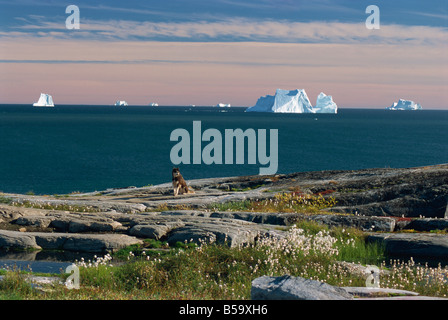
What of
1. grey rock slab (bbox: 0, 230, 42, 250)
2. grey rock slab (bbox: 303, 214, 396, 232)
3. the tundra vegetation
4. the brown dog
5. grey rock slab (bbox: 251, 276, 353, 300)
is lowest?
the brown dog

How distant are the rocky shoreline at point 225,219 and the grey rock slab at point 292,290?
5532 millimetres

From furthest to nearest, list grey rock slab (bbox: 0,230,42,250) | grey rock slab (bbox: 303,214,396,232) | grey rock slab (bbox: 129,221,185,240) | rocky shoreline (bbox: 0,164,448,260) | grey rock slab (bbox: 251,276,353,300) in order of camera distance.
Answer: grey rock slab (bbox: 303,214,396,232)
grey rock slab (bbox: 129,221,185,240)
grey rock slab (bbox: 0,230,42,250)
rocky shoreline (bbox: 0,164,448,260)
grey rock slab (bbox: 251,276,353,300)

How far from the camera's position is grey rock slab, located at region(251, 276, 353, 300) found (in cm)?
830

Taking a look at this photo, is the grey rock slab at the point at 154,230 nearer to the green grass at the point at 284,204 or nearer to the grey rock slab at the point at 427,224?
the green grass at the point at 284,204

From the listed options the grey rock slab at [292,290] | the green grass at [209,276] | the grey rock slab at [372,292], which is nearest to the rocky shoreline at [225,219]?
the green grass at [209,276]

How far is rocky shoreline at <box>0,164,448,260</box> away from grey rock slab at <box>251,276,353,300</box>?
553 cm

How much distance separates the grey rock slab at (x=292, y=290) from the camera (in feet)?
27.2

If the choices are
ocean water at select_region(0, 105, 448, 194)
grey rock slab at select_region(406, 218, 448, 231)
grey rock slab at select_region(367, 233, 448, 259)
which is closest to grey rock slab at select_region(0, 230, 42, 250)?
grey rock slab at select_region(367, 233, 448, 259)

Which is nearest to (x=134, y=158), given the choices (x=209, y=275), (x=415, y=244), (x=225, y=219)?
(x=225, y=219)

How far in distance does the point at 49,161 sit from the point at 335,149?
71354 mm

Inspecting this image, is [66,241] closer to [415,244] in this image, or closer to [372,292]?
[372,292]

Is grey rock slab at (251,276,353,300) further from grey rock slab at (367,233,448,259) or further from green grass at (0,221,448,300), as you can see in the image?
grey rock slab at (367,233,448,259)

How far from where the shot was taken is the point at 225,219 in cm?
2088
